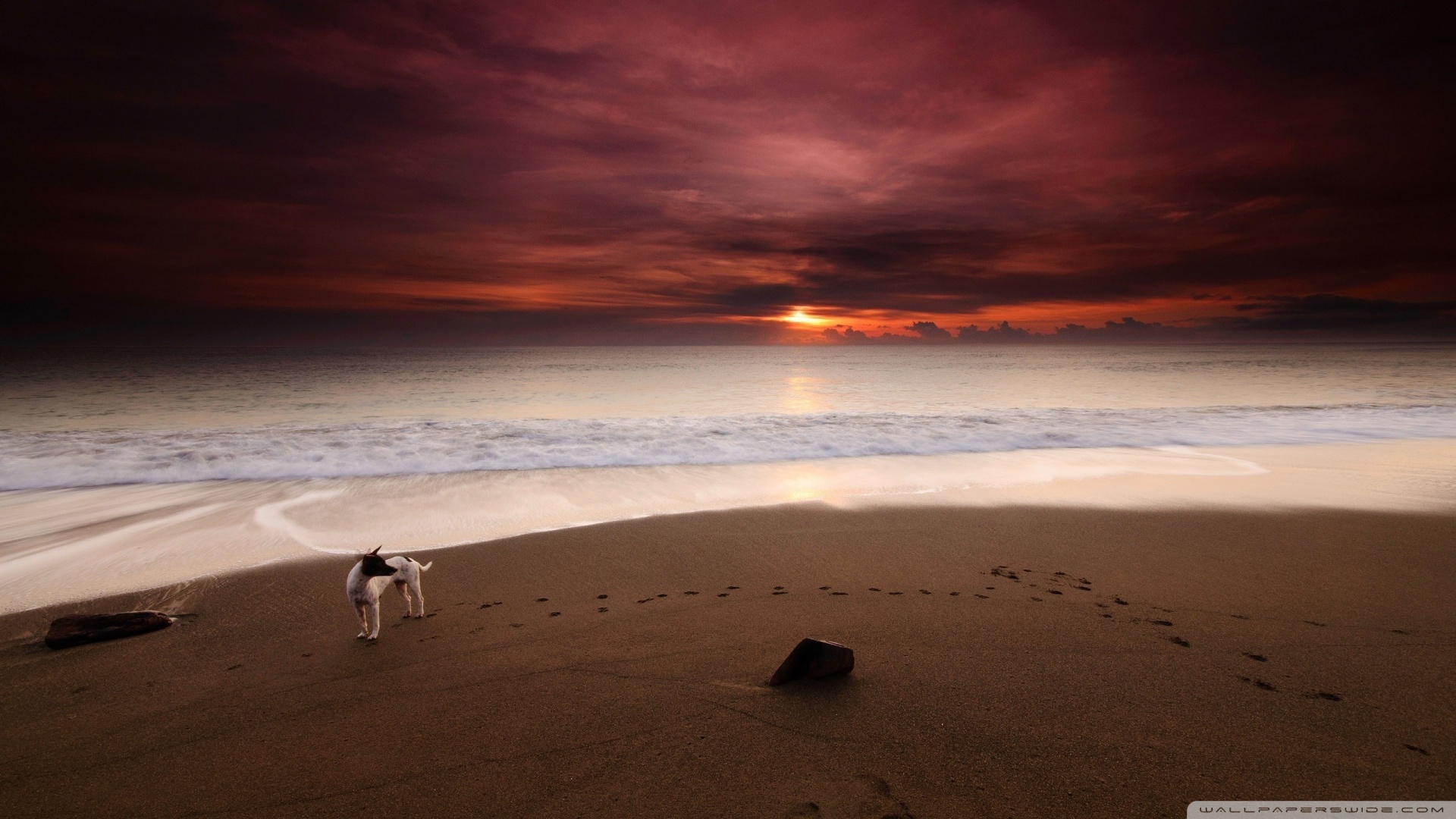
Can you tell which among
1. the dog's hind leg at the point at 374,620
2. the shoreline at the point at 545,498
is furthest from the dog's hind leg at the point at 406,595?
the shoreline at the point at 545,498

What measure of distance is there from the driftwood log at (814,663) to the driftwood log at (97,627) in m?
4.51

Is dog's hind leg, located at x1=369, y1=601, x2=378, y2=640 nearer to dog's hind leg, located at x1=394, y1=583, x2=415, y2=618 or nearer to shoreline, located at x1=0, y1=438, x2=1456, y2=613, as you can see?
dog's hind leg, located at x1=394, y1=583, x2=415, y2=618

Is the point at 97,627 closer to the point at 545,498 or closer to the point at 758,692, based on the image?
the point at 758,692

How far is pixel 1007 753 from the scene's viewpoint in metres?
2.82

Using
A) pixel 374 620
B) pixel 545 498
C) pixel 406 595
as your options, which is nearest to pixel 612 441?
pixel 545 498

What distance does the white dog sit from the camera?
3.99 m

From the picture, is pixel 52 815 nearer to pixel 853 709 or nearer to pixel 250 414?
pixel 853 709

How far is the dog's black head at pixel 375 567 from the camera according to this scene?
3986 millimetres

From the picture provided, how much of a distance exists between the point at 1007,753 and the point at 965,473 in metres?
7.68

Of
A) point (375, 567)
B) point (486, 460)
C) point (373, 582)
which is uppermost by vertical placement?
point (375, 567)

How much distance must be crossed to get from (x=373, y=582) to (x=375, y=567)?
0.17 meters

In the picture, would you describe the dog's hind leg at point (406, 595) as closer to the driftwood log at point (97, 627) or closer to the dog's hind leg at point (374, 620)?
the dog's hind leg at point (374, 620)

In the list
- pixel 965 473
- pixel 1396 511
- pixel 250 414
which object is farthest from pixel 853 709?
pixel 250 414

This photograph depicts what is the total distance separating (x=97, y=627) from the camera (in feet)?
13.5
